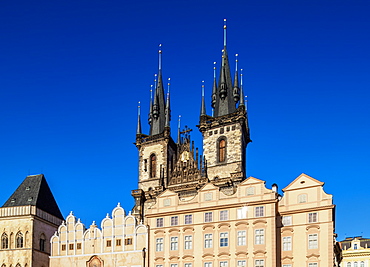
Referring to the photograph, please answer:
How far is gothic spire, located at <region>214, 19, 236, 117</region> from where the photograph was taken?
76.2 metres

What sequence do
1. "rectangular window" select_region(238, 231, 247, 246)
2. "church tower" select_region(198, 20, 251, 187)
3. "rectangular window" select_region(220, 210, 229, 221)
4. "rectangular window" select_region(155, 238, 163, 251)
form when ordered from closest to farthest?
"rectangular window" select_region(238, 231, 247, 246)
"rectangular window" select_region(220, 210, 229, 221)
"rectangular window" select_region(155, 238, 163, 251)
"church tower" select_region(198, 20, 251, 187)

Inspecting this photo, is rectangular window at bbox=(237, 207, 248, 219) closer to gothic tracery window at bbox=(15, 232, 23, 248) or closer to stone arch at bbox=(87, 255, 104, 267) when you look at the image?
stone arch at bbox=(87, 255, 104, 267)

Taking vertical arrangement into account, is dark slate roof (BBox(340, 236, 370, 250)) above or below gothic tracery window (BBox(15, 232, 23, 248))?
below

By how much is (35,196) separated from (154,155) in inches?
788

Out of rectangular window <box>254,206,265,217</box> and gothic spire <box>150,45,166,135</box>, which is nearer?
rectangular window <box>254,206,265,217</box>

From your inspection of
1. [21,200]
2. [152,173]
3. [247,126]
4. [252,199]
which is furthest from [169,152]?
[252,199]

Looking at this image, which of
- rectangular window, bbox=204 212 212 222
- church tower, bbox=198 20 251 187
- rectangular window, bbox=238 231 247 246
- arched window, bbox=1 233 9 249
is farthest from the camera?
church tower, bbox=198 20 251 187

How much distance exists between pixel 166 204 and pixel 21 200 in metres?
22.4

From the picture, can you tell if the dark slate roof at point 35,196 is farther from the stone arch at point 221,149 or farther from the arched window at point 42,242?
the stone arch at point 221,149

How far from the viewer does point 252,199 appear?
4916 centimetres

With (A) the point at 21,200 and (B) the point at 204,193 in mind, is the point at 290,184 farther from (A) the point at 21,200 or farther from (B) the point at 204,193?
(A) the point at 21,200

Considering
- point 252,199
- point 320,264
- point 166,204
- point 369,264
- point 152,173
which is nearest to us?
point 320,264

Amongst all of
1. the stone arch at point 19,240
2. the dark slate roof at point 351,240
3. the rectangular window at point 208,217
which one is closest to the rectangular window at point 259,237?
the rectangular window at point 208,217

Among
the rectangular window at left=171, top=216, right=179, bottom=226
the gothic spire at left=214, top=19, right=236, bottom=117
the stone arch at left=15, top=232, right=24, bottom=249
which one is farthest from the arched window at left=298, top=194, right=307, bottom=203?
the stone arch at left=15, top=232, right=24, bottom=249
